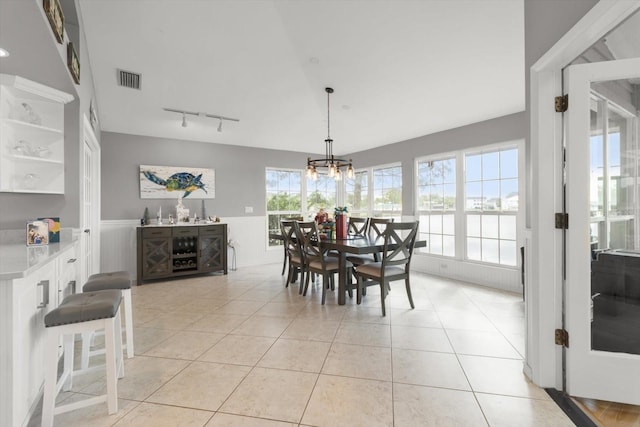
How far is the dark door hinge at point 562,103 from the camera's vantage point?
5.80ft

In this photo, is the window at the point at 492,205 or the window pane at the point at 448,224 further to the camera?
the window pane at the point at 448,224

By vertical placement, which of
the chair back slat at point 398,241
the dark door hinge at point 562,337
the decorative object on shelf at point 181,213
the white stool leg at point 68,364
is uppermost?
the decorative object on shelf at point 181,213

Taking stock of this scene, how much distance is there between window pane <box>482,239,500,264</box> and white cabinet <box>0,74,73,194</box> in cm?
517

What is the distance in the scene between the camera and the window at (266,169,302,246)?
6526mm

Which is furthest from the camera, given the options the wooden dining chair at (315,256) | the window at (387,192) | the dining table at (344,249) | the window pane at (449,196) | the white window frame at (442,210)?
the window at (387,192)

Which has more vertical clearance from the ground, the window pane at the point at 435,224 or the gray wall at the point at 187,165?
the gray wall at the point at 187,165

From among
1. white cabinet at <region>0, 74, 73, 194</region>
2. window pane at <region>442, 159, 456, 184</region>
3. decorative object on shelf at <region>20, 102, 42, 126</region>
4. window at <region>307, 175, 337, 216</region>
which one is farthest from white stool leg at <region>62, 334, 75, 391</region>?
window at <region>307, 175, 337, 216</region>

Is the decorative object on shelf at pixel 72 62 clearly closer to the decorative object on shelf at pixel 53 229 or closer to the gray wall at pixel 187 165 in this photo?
the decorative object on shelf at pixel 53 229

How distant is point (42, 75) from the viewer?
2176mm

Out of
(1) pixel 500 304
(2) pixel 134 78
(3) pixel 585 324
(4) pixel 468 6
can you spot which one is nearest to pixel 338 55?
(4) pixel 468 6

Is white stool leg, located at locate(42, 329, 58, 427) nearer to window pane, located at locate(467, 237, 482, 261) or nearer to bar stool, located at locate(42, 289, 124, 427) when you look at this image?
bar stool, located at locate(42, 289, 124, 427)

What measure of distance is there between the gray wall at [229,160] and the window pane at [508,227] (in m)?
1.13

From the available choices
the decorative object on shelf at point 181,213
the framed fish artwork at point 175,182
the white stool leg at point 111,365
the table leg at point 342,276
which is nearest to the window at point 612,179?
the table leg at point 342,276

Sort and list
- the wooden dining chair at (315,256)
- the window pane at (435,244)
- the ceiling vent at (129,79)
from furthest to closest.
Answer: the window pane at (435,244)
the wooden dining chair at (315,256)
the ceiling vent at (129,79)
